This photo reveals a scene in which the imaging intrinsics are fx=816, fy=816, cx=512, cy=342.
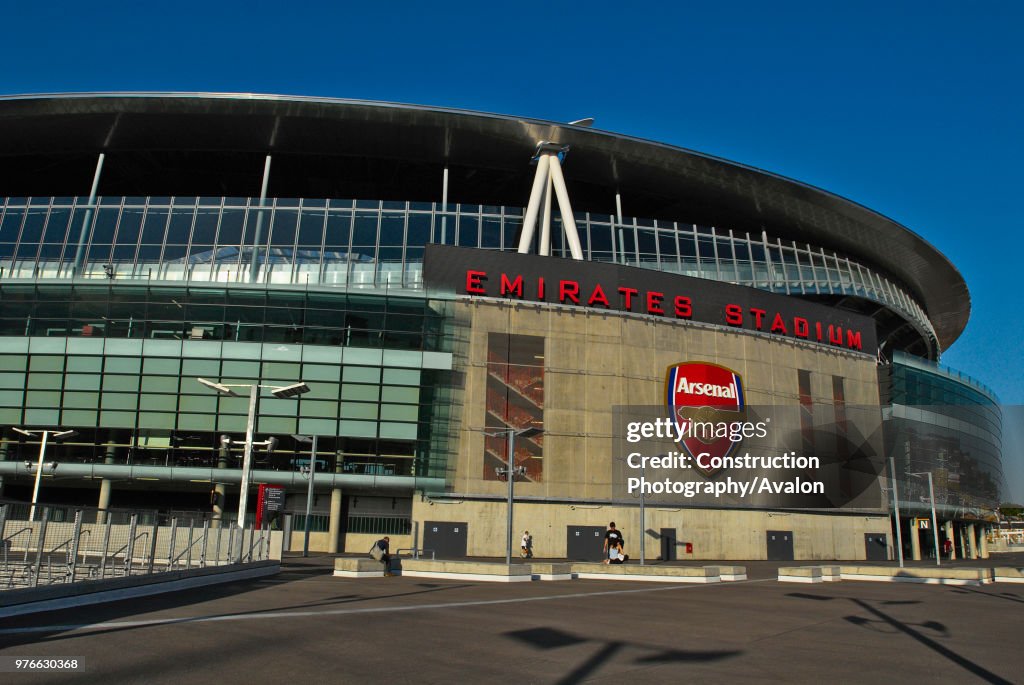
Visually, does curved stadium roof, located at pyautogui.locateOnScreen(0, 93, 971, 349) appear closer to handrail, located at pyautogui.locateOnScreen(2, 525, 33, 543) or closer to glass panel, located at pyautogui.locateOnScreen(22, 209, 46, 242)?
glass panel, located at pyautogui.locateOnScreen(22, 209, 46, 242)

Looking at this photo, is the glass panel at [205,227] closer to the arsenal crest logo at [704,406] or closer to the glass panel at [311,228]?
the glass panel at [311,228]

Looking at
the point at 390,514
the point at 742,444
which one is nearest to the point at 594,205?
the point at 742,444

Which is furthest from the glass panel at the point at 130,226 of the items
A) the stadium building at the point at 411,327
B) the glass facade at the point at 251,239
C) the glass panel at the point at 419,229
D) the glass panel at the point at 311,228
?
the glass panel at the point at 419,229

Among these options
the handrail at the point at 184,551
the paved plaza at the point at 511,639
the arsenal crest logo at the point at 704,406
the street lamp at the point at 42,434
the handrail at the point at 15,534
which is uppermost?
the arsenal crest logo at the point at 704,406

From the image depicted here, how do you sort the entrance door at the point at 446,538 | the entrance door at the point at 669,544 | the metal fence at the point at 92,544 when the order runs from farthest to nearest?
the entrance door at the point at 669,544 → the entrance door at the point at 446,538 → the metal fence at the point at 92,544

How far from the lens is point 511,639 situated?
41.5 feet

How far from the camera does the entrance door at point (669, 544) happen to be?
45.1m

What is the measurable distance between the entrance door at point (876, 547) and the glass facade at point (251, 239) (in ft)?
67.3

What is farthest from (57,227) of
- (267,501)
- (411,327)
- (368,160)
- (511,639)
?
(511,639)

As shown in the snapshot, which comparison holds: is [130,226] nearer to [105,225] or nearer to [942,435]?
[105,225]

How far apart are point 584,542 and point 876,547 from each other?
21.3 metres

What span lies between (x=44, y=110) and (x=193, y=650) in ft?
154

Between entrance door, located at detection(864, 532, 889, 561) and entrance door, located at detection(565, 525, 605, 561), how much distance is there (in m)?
19.4

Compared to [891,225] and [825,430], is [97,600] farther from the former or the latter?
[891,225]
